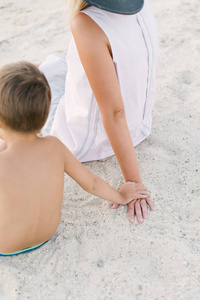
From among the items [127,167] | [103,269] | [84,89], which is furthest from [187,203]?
[84,89]

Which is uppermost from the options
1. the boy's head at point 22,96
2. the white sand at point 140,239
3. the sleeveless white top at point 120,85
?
the boy's head at point 22,96

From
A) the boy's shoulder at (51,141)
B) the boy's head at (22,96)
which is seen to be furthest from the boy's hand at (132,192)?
Answer: the boy's head at (22,96)

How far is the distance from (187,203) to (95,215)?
45 cm

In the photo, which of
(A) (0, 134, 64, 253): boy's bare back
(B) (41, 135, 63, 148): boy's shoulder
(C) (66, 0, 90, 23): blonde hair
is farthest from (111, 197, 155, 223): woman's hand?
(C) (66, 0, 90, 23): blonde hair

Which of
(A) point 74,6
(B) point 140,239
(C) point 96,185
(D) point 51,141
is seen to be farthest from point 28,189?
(A) point 74,6

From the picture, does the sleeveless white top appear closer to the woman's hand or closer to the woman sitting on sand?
the woman sitting on sand

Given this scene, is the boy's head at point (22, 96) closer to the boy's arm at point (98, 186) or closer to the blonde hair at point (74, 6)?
the boy's arm at point (98, 186)

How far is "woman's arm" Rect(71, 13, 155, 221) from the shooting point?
5.33 ft

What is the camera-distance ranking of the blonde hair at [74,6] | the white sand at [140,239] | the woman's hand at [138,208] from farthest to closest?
the woman's hand at [138,208] < the blonde hair at [74,6] < the white sand at [140,239]

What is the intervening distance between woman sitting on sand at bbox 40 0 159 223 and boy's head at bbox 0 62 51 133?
39 centimetres

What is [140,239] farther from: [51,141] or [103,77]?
[103,77]

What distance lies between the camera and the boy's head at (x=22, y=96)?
1.29 meters

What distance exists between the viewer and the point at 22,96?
129 cm

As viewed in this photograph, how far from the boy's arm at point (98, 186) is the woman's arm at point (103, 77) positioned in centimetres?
7
